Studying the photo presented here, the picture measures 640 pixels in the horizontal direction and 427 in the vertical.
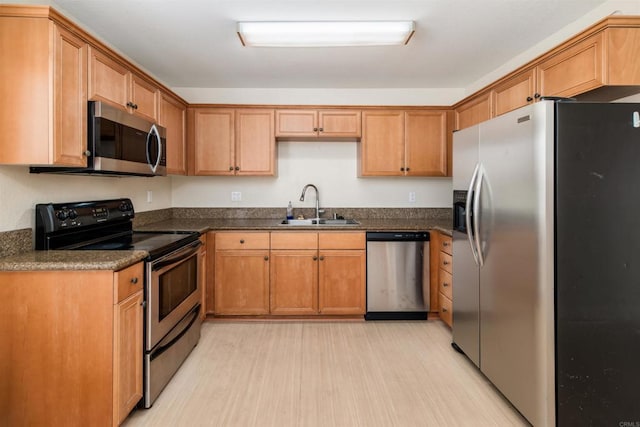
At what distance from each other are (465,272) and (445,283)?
2.29ft

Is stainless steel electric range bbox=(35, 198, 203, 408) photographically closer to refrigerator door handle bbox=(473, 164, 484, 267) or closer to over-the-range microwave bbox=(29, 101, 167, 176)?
over-the-range microwave bbox=(29, 101, 167, 176)

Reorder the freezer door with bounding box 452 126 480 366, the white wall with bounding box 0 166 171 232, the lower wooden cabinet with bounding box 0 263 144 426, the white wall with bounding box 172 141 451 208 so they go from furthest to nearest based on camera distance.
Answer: the white wall with bounding box 172 141 451 208 → the freezer door with bounding box 452 126 480 366 → the white wall with bounding box 0 166 171 232 → the lower wooden cabinet with bounding box 0 263 144 426

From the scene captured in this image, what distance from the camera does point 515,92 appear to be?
2557mm

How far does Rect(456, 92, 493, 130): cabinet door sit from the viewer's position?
2967 mm

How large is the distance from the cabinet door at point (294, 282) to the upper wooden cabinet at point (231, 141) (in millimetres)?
956

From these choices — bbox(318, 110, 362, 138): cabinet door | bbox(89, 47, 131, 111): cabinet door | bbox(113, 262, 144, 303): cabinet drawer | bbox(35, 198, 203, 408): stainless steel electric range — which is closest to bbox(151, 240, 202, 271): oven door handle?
bbox(35, 198, 203, 408): stainless steel electric range

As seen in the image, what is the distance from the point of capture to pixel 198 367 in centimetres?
247

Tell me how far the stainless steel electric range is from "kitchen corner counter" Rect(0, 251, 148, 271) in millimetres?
166

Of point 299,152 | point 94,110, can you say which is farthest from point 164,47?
point 299,152

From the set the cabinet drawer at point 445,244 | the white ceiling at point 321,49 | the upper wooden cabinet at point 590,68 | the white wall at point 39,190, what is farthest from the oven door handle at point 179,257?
the upper wooden cabinet at point 590,68

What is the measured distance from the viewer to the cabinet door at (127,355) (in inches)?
66.1

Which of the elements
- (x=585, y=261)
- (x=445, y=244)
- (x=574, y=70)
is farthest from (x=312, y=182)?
(x=585, y=261)

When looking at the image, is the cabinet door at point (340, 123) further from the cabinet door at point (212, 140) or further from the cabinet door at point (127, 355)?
the cabinet door at point (127, 355)

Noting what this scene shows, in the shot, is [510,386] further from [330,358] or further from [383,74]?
[383,74]
